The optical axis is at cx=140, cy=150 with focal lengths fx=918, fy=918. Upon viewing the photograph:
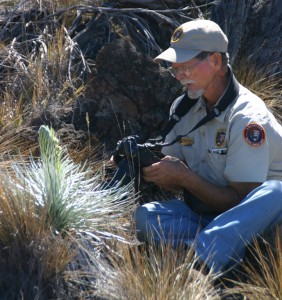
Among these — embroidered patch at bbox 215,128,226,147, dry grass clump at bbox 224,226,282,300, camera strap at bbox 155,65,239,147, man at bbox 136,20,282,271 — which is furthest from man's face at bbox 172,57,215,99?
dry grass clump at bbox 224,226,282,300

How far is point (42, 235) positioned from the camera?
4.61m

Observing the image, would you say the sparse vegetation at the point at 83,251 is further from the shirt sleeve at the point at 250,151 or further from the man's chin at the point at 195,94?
the man's chin at the point at 195,94

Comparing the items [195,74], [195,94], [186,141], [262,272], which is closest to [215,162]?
[186,141]

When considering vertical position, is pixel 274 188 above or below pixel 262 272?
above

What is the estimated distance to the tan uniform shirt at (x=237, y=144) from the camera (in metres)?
4.95

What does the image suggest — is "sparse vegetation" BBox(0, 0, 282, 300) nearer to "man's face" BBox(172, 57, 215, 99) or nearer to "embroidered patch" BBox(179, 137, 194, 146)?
"embroidered patch" BBox(179, 137, 194, 146)

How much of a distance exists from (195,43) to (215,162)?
0.68m

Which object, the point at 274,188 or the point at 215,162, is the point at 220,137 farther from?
the point at 274,188

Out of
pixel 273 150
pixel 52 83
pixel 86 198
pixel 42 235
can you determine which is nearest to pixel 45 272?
pixel 42 235

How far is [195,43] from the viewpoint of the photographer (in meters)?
5.16

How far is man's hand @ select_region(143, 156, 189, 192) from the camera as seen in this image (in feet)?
16.5

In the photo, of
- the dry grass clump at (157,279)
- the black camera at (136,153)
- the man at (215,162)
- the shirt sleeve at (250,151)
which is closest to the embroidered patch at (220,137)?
the man at (215,162)

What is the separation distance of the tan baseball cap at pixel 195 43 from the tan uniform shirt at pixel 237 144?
309 millimetres

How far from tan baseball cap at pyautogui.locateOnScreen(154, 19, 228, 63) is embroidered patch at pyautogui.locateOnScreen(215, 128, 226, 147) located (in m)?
0.44
